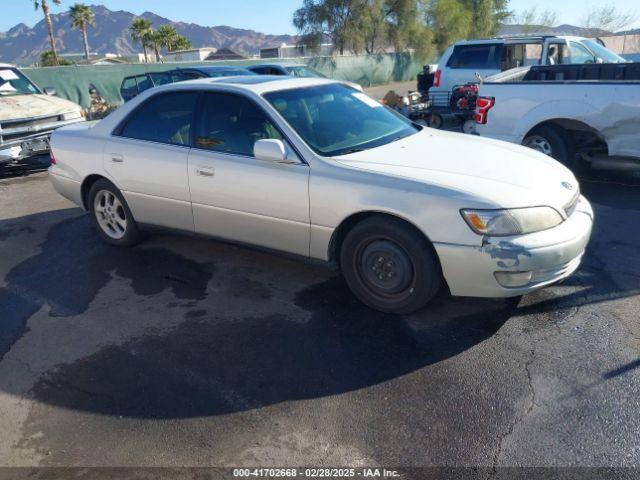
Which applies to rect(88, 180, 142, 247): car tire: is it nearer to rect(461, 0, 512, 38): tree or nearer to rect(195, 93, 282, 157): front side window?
rect(195, 93, 282, 157): front side window

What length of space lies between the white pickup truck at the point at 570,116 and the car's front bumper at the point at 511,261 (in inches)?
134

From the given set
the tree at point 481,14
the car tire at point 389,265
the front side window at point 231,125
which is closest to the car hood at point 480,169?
the car tire at point 389,265

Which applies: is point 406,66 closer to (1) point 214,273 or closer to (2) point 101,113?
(2) point 101,113

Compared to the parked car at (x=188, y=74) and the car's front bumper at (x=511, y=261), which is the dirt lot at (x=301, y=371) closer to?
the car's front bumper at (x=511, y=261)

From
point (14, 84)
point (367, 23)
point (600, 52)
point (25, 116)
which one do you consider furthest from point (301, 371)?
point (367, 23)

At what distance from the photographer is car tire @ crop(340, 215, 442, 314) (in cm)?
365

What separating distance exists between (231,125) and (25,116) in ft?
21.0

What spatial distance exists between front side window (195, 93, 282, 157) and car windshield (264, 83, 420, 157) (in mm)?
172

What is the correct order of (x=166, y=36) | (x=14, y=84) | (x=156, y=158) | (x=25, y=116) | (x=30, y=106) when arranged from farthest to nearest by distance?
1. (x=166, y=36)
2. (x=14, y=84)
3. (x=30, y=106)
4. (x=25, y=116)
5. (x=156, y=158)

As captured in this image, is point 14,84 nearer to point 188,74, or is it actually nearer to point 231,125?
point 188,74

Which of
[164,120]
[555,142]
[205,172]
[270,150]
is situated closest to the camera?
[270,150]

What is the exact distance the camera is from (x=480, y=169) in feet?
12.6

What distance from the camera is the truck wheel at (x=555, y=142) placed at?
6969 mm

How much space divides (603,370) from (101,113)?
18.3 meters
